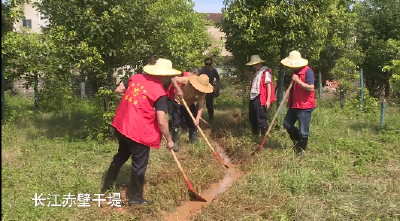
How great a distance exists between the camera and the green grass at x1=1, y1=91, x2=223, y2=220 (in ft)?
12.9

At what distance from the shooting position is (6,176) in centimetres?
473

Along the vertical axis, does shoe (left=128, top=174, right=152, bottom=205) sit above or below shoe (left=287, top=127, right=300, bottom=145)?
below

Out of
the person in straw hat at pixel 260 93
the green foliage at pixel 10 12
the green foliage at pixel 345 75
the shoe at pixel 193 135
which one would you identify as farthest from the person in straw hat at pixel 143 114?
the green foliage at pixel 345 75

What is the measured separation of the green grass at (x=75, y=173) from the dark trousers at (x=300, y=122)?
131 cm

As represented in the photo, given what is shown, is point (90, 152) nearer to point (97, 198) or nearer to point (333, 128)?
point (97, 198)

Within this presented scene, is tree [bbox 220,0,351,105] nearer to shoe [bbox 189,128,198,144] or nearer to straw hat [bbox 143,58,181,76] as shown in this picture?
shoe [bbox 189,128,198,144]

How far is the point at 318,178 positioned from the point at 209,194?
56.3 inches

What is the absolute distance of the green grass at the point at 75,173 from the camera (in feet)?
12.9

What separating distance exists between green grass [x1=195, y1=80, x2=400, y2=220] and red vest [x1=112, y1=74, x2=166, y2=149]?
113 centimetres

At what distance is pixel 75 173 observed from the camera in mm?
4840

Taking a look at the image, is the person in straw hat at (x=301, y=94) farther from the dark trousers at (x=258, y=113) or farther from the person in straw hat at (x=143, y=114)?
the person in straw hat at (x=143, y=114)

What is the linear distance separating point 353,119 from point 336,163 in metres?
3.82

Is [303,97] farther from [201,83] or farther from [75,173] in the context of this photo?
[75,173]

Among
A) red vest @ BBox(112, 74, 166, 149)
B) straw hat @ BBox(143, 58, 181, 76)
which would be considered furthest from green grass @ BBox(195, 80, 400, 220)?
straw hat @ BBox(143, 58, 181, 76)
